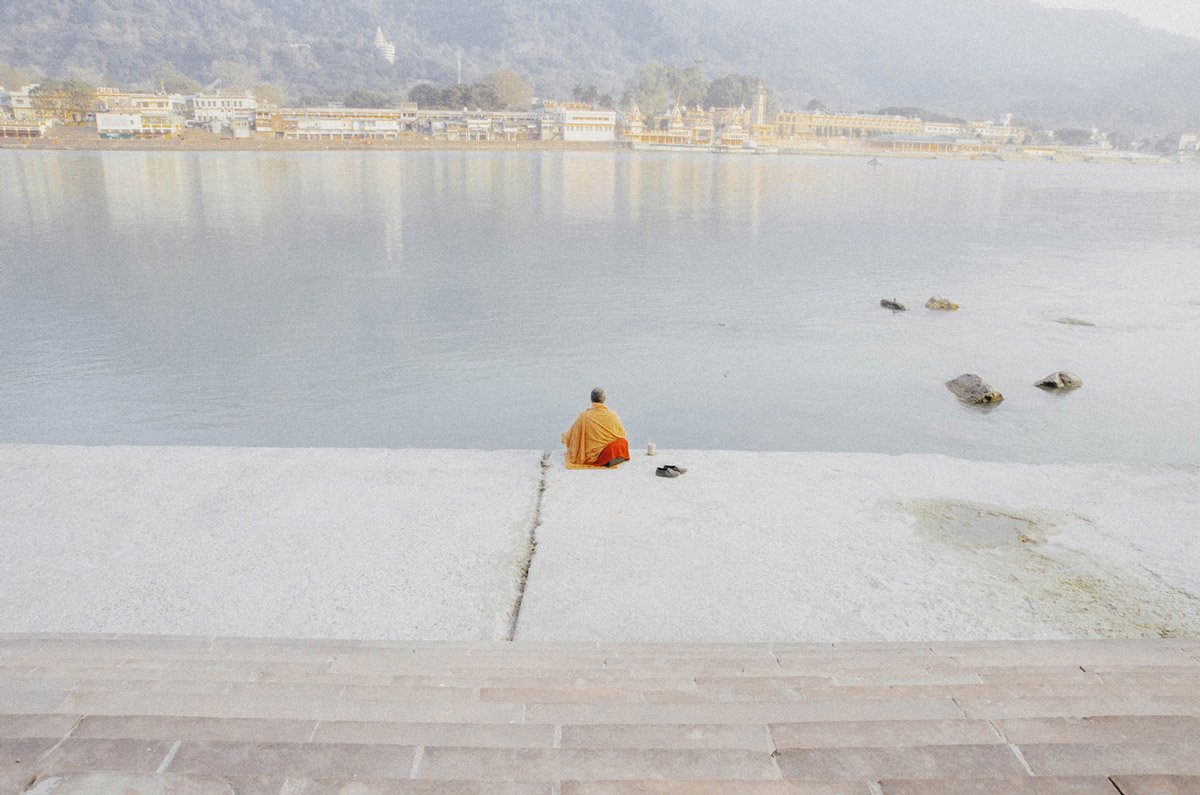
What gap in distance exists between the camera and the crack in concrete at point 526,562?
4.37 meters

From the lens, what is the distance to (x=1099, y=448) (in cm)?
942

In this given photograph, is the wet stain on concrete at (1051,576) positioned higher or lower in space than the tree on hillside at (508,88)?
lower

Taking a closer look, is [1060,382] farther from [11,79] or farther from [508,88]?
[11,79]

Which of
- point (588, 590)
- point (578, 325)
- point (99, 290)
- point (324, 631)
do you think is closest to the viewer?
point (324, 631)

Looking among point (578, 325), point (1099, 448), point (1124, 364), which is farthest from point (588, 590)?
point (1124, 364)

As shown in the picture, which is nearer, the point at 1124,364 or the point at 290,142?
the point at 1124,364

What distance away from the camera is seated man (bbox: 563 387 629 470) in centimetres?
668

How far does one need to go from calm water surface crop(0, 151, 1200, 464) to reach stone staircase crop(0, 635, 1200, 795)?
5715 millimetres

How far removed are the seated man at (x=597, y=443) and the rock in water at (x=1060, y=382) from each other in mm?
7853

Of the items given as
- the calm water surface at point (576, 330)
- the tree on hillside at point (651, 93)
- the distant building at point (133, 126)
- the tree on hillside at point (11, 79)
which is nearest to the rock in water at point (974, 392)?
the calm water surface at point (576, 330)

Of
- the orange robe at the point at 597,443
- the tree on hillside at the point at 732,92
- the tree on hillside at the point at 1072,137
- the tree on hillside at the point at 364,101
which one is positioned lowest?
the orange robe at the point at 597,443

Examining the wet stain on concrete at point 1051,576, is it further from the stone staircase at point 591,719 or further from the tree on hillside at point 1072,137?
the tree on hillside at point 1072,137

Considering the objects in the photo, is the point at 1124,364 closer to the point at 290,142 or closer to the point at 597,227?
the point at 597,227

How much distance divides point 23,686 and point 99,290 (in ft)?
53.2
